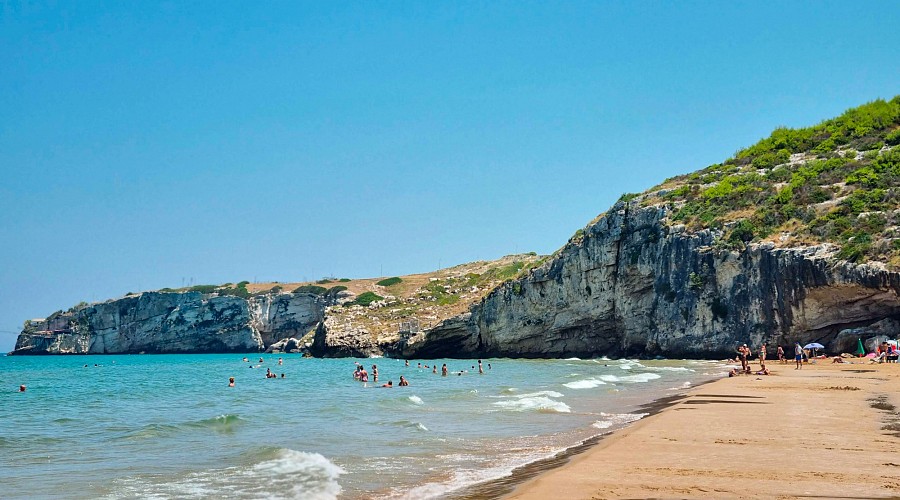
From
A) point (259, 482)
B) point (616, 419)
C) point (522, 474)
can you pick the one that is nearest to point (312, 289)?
point (616, 419)

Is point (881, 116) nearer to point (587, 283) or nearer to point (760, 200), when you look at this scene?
point (760, 200)

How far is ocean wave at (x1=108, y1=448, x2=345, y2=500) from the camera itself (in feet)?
37.7

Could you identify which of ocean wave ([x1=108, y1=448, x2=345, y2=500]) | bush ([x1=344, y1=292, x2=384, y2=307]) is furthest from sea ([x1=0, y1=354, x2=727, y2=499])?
bush ([x1=344, y1=292, x2=384, y2=307])

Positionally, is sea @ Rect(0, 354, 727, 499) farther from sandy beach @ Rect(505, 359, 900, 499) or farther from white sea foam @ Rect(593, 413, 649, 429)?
sandy beach @ Rect(505, 359, 900, 499)

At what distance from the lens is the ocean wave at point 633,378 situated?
3466 cm

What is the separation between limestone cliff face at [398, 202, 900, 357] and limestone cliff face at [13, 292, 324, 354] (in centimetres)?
5275

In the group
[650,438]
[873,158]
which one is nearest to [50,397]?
Answer: [650,438]

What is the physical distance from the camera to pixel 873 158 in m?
51.2

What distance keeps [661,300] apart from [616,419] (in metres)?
35.5

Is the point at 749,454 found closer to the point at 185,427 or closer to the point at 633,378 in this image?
the point at 185,427

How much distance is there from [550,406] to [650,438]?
31.5 feet

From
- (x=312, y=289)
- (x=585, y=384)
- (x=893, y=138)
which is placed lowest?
(x=585, y=384)

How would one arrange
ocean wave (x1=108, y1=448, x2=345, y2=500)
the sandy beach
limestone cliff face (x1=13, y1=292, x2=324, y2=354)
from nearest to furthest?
the sandy beach → ocean wave (x1=108, y1=448, x2=345, y2=500) → limestone cliff face (x1=13, y1=292, x2=324, y2=354)

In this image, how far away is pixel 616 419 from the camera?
65.9ft
